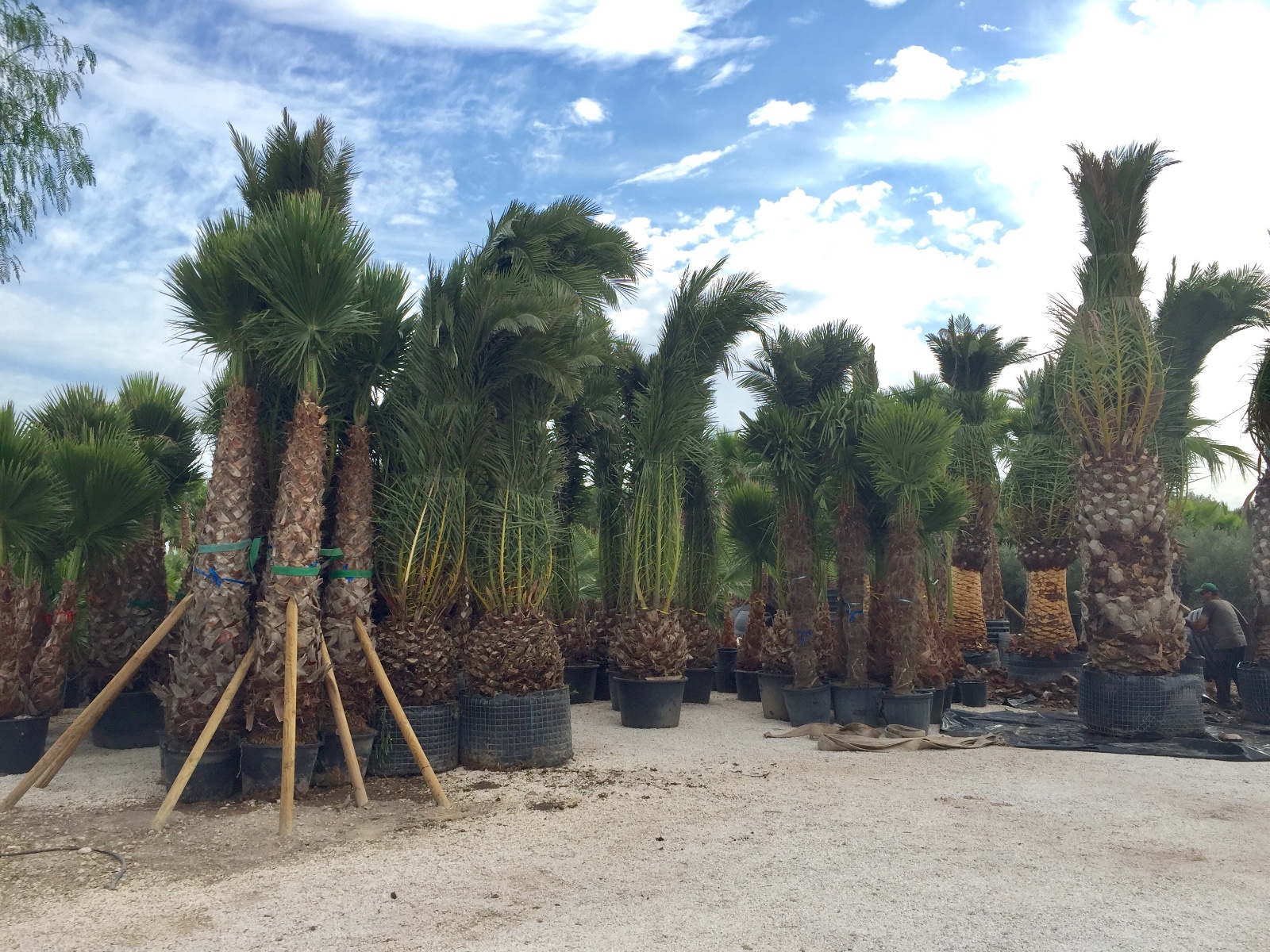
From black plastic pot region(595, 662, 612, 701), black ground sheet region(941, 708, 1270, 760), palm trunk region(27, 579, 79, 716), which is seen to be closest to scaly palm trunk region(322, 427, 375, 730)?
palm trunk region(27, 579, 79, 716)

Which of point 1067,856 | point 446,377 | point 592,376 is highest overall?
point 592,376

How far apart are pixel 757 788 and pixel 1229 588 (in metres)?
17.5

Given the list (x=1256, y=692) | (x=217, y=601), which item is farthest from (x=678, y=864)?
(x=1256, y=692)

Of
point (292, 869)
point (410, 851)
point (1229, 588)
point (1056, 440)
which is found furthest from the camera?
point (1229, 588)

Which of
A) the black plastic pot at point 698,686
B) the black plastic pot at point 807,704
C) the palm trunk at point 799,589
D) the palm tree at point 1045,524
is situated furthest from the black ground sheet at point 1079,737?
the black plastic pot at point 698,686

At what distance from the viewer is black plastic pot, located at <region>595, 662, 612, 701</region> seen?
13555 millimetres

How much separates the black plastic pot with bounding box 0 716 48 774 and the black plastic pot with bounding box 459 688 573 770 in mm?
3751

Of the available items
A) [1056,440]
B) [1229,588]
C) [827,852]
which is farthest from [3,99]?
[1229,588]

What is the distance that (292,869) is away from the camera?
5273 millimetres

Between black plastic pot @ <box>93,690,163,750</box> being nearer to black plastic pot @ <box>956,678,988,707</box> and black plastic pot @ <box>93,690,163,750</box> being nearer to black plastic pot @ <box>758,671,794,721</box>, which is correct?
black plastic pot @ <box>758,671,794,721</box>

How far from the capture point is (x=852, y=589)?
435 inches

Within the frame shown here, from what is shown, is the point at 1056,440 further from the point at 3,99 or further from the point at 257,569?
the point at 3,99

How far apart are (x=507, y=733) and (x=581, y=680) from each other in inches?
187

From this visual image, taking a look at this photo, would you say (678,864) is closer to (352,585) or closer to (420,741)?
(420,741)
